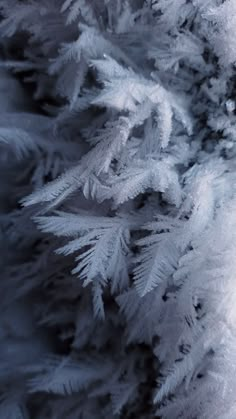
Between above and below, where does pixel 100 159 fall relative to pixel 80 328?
above

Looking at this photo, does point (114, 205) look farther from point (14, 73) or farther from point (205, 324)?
point (14, 73)

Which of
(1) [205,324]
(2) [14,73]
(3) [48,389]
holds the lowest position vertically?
(3) [48,389]

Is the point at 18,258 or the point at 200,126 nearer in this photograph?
the point at 200,126

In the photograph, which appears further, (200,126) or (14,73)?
(14,73)

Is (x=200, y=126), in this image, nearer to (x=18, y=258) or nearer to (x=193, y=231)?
(x=193, y=231)

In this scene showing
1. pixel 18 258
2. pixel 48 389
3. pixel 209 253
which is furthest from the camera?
pixel 18 258

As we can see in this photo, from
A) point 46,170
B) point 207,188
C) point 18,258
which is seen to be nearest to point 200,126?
point 207,188

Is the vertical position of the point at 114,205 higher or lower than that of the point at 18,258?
higher

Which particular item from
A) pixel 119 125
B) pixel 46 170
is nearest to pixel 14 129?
pixel 46 170

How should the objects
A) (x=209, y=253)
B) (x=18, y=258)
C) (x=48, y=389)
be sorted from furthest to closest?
1. (x=18, y=258)
2. (x=48, y=389)
3. (x=209, y=253)
